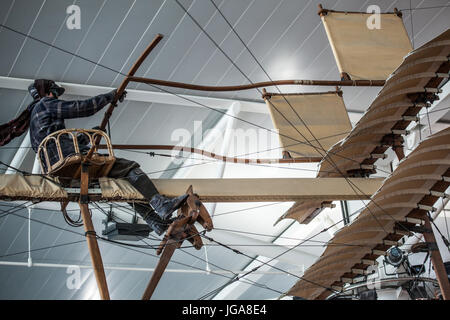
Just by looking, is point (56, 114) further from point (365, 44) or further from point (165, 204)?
point (365, 44)

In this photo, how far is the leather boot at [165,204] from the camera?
5.93m

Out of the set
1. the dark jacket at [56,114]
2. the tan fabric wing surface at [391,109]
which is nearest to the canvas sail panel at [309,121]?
the tan fabric wing surface at [391,109]

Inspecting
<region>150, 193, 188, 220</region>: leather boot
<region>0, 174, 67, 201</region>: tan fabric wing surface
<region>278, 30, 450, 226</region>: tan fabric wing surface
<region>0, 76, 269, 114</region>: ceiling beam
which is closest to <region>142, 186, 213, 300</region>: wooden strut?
<region>150, 193, 188, 220</region>: leather boot

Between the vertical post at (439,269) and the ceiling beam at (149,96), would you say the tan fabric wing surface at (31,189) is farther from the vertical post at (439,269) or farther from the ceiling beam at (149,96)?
the vertical post at (439,269)

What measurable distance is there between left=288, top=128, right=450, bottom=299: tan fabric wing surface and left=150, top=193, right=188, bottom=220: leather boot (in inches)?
71.2

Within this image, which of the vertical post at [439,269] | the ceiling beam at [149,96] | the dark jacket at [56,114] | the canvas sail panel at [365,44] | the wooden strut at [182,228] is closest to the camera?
the wooden strut at [182,228]

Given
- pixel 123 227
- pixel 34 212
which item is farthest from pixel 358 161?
pixel 34 212

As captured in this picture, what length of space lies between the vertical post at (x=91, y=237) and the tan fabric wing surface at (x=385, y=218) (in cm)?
240

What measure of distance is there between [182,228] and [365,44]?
14.9 ft

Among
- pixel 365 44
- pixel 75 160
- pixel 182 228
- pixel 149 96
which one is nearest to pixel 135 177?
Result: pixel 75 160

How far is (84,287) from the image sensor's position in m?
13.4

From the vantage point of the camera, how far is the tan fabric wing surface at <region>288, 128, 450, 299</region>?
6422mm
